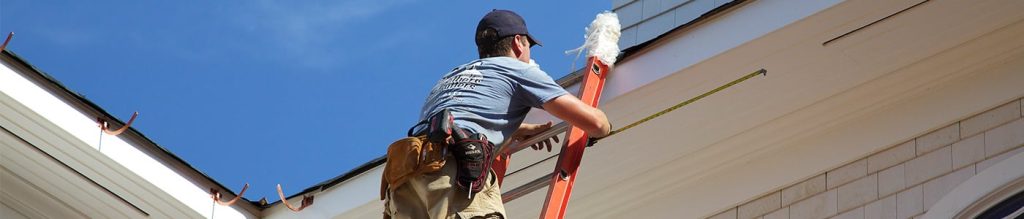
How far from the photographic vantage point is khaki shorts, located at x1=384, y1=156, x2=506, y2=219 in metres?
7.41

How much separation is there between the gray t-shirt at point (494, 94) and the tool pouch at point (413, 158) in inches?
7.4

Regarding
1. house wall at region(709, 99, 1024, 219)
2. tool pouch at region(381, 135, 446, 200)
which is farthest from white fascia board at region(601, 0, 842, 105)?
tool pouch at region(381, 135, 446, 200)

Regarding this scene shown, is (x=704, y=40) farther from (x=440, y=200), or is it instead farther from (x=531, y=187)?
(x=440, y=200)

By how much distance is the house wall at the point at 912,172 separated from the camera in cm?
866

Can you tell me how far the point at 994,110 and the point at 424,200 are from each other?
2.65 m

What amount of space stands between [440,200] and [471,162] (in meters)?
0.17

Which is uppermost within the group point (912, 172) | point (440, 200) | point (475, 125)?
point (912, 172)

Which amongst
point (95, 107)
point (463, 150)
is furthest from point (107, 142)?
point (463, 150)

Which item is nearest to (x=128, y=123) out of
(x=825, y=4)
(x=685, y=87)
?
(x=685, y=87)

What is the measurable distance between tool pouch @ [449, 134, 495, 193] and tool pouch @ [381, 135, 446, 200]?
0.06m

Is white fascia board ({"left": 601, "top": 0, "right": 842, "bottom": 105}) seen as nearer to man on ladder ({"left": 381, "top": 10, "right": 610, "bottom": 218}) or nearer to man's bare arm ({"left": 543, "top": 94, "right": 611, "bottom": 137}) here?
man on ladder ({"left": 381, "top": 10, "right": 610, "bottom": 218})

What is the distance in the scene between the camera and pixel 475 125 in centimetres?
758

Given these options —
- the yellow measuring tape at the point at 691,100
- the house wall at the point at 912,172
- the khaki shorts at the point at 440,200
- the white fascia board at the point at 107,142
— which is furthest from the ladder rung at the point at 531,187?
the white fascia board at the point at 107,142

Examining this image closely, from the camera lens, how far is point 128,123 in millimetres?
10172
